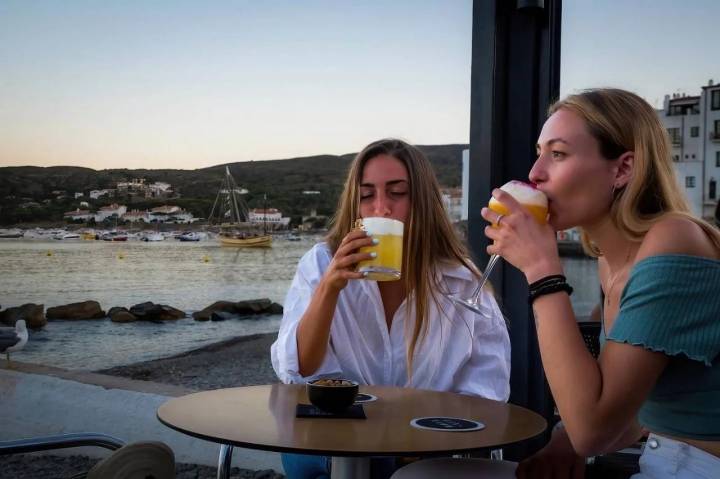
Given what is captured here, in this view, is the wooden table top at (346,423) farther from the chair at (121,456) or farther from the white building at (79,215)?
the white building at (79,215)

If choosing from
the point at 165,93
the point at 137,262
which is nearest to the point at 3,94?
the point at 165,93

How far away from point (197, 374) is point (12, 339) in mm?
806

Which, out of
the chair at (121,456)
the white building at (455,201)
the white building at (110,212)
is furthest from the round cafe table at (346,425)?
the white building at (110,212)

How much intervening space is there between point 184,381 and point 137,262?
59 cm

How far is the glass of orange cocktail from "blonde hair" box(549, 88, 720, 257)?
63 cm

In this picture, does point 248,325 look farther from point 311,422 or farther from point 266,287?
point 311,422

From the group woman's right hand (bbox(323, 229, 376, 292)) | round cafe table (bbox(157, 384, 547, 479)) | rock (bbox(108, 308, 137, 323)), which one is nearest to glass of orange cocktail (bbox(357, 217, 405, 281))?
woman's right hand (bbox(323, 229, 376, 292))

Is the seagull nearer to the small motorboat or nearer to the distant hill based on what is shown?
the distant hill

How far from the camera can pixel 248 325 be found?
3.68 meters

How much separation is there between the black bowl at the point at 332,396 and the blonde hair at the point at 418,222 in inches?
28.9

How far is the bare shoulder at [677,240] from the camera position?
52.0 inches

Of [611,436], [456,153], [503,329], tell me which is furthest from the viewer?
[456,153]

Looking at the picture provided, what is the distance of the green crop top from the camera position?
1273mm

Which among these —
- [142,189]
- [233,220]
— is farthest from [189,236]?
[142,189]
